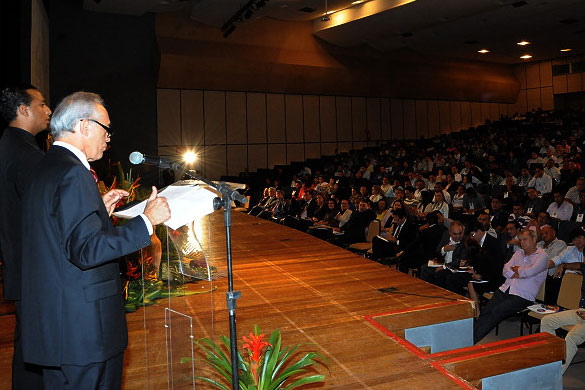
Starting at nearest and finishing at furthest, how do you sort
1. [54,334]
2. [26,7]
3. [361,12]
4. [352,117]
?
[54,334]
[26,7]
[361,12]
[352,117]

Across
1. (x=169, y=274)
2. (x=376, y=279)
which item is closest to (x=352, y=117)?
(x=376, y=279)

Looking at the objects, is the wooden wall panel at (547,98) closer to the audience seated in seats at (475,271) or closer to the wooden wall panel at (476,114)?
the wooden wall panel at (476,114)

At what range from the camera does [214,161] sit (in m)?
15.0

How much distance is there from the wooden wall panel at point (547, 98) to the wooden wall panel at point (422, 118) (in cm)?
553

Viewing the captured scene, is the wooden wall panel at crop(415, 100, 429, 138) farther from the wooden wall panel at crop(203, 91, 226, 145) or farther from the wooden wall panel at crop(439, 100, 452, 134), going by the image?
the wooden wall panel at crop(203, 91, 226, 145)

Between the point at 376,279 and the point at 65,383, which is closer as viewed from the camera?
the point at 65,383

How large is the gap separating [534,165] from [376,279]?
23.1 ft

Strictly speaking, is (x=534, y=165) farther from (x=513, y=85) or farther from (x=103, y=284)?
(x=513, y=85)

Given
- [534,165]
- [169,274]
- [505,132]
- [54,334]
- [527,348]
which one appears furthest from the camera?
[505,132]

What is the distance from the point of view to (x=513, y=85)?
20.8 m

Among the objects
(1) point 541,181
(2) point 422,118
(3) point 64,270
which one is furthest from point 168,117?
(3) point 64,270

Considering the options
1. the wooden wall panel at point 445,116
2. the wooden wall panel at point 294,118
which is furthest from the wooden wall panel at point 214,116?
the wooden wall panel at point 445,116

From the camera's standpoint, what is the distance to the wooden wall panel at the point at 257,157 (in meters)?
15.6

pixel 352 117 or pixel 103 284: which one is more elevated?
pixel 352 117
